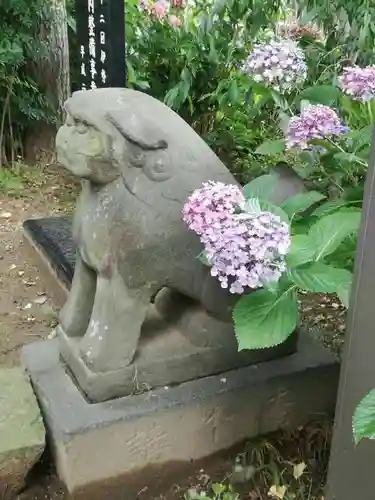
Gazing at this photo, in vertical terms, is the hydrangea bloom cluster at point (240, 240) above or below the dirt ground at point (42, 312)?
above

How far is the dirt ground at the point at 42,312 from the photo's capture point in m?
1.92

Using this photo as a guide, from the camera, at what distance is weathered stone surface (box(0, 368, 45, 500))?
1.76m

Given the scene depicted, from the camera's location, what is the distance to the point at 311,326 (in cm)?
273

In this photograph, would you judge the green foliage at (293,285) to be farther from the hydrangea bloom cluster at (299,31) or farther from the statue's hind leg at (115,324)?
the hydrangea bloom cluster at (299,31)

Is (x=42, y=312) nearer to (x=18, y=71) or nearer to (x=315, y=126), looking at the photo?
(x=315, y=126)

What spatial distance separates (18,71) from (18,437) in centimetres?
323

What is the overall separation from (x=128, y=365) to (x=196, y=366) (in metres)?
0.21

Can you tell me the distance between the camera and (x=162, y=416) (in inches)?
72.5

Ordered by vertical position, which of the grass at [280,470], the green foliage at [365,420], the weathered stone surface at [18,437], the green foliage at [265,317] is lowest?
the grass at [280,470]

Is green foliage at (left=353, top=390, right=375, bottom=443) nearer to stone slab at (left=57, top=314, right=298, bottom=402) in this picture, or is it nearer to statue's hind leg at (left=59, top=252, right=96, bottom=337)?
stone slab at (left=57, top=314, right=298, bottom=402)

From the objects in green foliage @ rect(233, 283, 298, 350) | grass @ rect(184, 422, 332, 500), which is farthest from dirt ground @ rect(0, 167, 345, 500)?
green foliage @ rect(233, 283, 298, 350)

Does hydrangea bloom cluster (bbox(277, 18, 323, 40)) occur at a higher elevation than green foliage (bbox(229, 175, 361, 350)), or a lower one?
higher

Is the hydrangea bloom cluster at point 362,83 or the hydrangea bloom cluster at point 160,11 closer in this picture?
the hydrangea bloom cluster at point 362,83

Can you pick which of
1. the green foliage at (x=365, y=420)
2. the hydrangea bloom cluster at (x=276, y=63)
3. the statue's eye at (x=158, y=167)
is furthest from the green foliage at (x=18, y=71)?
the green foliage at (x=365, y=420)
